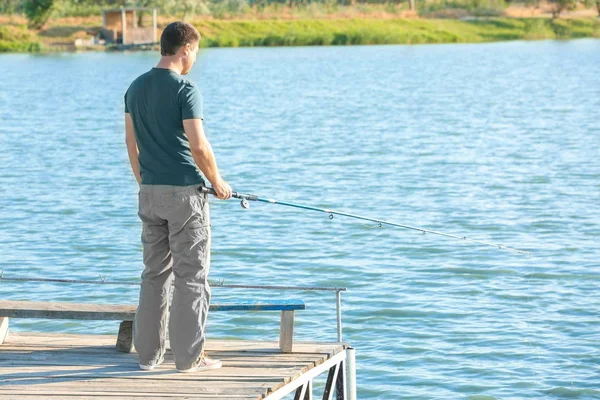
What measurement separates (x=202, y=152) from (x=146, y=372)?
1188 millimetres

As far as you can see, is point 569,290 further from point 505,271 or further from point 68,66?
point 68,66

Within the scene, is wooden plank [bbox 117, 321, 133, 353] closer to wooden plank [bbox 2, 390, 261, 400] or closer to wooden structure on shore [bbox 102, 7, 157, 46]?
wooden plank [bbox 2, 390, 261, 400]

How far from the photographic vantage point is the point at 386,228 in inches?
566

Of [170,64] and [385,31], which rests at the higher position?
[170,64]

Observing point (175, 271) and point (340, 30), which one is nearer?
point (175, 271)

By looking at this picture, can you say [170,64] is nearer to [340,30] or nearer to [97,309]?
[97,309]

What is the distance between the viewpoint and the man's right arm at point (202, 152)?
5.69 meters

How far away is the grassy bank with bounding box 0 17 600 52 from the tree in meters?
0.84

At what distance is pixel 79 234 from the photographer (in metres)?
A: 14.3

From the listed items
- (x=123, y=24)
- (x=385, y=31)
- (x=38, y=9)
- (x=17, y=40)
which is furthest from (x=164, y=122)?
(x=385, y=31)

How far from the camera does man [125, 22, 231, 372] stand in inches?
226

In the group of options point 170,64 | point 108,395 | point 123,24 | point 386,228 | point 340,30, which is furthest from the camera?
point 340,30

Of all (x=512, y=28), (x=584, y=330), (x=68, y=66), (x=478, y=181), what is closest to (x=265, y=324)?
(x=584, y=330)

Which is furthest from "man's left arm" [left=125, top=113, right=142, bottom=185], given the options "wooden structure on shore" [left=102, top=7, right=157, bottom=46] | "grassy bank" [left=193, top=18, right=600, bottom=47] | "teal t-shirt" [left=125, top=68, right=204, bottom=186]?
"grassy bank" [left=193, top=18, right=600, bottom=47]
